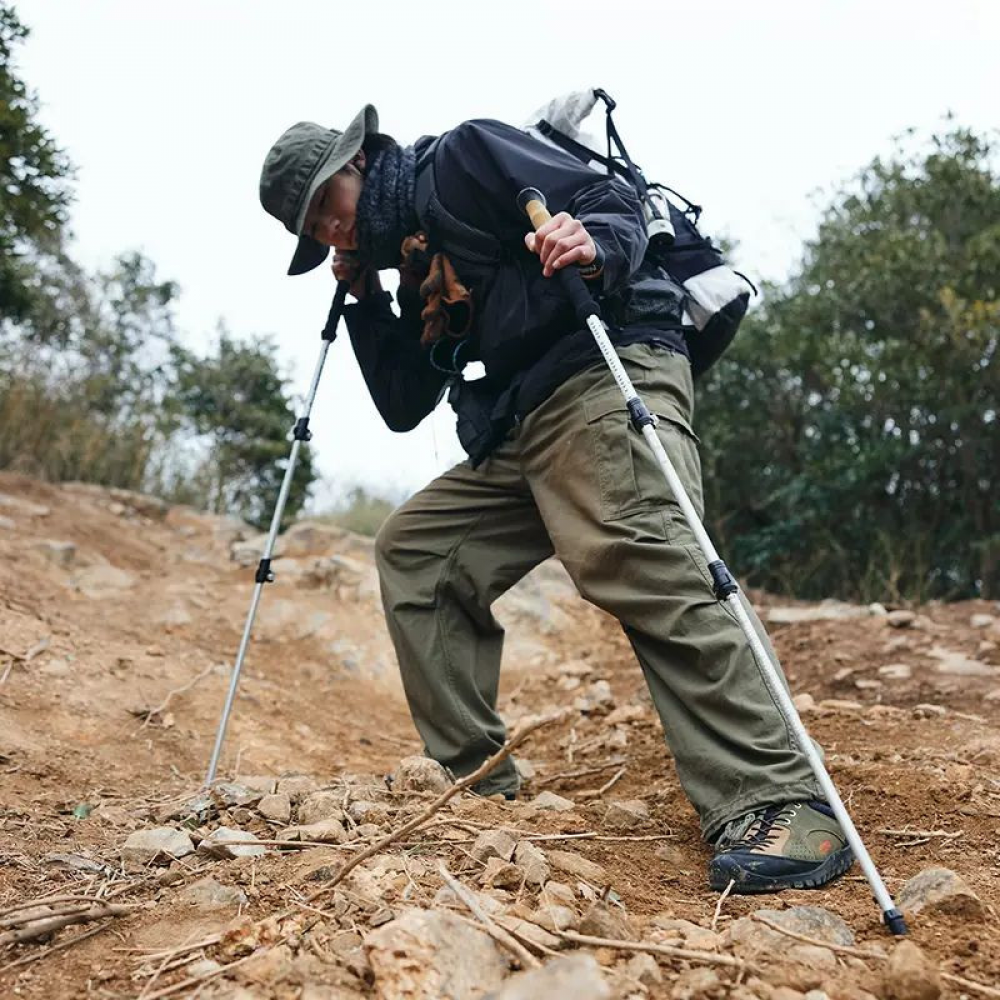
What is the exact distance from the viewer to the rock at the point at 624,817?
2.49 m

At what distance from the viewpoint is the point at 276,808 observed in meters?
2.43

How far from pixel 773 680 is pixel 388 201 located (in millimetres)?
1889

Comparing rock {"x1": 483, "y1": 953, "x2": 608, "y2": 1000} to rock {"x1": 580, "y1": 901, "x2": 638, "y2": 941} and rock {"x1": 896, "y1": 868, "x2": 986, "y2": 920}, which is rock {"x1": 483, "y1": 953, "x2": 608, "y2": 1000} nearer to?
rock {"x1": 580, "y1": 901, "x2": 638, "y2": 941}

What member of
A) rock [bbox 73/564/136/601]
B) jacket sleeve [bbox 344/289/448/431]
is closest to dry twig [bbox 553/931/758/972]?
jacket sleeve [bbox 344/289/448/431]

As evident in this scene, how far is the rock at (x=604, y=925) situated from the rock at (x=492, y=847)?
1.14ft

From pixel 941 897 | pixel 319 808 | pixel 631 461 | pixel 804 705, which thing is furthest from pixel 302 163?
pixel 804 705

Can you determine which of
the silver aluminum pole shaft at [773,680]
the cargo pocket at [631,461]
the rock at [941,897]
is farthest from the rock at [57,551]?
the rock at [941,897]

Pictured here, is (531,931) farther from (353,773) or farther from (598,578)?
(353,773)

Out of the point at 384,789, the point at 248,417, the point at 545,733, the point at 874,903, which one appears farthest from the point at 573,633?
the point at 248,417

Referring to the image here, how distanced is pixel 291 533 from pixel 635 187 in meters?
6.69

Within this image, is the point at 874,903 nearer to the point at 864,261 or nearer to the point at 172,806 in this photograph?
the point at 172,806

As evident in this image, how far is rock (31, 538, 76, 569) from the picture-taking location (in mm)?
6441

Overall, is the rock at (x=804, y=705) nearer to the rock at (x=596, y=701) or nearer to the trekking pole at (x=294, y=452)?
the rock at (x=596, y=701)

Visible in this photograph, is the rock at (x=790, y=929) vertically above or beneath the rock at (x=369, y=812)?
above
